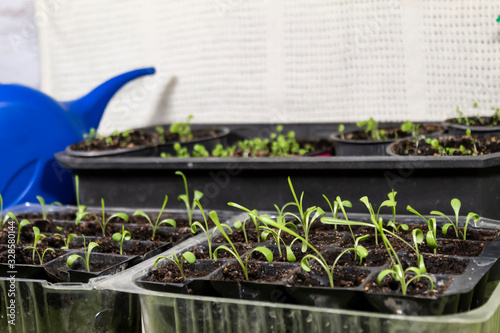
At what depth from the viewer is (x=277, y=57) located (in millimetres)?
1528

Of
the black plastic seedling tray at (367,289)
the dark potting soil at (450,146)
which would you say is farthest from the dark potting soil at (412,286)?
the dark potting soil at (450,146)

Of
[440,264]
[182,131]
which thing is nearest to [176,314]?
[440,264]

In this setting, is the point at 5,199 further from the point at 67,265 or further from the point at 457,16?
the point at 457,16

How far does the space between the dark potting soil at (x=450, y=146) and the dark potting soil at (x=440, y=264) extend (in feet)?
1.29

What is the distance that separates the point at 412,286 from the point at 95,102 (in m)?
1.10

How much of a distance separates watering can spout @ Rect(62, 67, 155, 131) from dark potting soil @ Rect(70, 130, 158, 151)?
108 mm

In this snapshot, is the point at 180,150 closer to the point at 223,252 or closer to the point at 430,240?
the point at 223,252

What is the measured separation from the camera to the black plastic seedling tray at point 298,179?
3.20 ft

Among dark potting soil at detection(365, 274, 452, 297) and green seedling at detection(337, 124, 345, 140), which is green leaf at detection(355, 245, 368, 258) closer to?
dark potting soil at detection(365, 274, 452, 297)

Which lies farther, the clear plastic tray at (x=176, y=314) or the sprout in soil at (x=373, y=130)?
the sprout in soil at (x=373, y=130)

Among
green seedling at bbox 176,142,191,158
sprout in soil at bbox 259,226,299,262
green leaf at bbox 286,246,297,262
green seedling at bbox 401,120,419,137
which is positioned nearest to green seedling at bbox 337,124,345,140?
green seedling at bbox 401,120,419,137

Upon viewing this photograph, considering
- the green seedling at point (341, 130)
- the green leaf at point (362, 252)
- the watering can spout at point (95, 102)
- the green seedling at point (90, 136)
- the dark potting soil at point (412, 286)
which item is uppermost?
the watering can spout at point (95, 102)

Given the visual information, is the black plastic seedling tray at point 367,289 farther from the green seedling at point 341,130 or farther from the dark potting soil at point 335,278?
the green seedling at point 341,130

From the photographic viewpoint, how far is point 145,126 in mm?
1759
